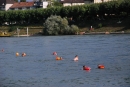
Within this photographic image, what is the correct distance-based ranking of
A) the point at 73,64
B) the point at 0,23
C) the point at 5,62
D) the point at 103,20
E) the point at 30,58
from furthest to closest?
the point at 0,23 → the point at 103,20 → the point at 30,58 → the point at 5,62 → the point at 73,64

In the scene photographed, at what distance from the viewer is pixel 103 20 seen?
411 feet

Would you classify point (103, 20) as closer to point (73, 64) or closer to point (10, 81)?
point (73, 64)

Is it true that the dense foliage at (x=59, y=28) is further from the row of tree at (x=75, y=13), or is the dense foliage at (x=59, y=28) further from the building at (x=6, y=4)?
the building at (x=6, y=4)

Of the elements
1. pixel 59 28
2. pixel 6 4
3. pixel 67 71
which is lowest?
pixel 59 28

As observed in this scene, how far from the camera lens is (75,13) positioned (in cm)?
13125

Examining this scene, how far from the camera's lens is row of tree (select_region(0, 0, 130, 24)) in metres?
124

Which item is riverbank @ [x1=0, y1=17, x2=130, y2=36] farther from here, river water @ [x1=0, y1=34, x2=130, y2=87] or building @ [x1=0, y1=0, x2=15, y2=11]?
building @ [x1=0, y1=0, x2=15, y2=11]

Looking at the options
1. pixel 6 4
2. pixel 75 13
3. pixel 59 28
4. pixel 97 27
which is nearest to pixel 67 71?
pixel 59 28

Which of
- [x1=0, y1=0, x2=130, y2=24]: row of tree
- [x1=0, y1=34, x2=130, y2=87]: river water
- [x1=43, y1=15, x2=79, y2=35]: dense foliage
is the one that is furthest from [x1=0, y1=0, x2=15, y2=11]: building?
[x1=0, y1=34, x2=130, y2=87]: river water

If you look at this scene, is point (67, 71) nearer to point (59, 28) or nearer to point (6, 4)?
point (59, 28)

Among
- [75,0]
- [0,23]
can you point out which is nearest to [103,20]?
[0,23]

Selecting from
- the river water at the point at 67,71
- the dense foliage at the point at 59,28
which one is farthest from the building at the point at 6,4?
the river water at the point at 67,71

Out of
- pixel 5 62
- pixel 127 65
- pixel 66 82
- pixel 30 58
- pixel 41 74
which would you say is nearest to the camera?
pixel 66 82

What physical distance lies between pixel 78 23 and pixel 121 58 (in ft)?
247
